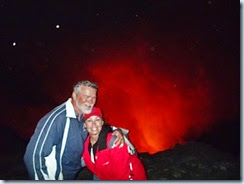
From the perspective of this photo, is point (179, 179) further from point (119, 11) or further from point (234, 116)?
point (119, 11)

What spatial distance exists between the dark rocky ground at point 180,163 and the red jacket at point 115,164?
118mm

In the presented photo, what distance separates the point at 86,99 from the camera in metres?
2.35

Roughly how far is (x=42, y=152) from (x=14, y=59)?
2.56 feet

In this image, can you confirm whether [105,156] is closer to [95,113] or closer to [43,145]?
[95,113]

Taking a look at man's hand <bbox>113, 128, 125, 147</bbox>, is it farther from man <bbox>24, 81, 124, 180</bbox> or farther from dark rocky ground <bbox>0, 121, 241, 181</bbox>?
dark rocky ground <bbox>0, 121, 241, 181</bbox>

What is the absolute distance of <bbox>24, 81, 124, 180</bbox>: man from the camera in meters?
2.28

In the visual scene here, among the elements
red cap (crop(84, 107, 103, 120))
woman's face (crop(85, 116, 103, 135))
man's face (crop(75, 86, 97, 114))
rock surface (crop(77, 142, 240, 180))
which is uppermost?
man's face (crop(75, 86, 97, 114))

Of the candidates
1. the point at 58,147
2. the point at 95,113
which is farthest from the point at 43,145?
the point at 95,113

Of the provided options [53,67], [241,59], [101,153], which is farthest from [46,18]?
[241,59]

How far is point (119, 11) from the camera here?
2525mm

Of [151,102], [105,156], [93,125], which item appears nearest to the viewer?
[105,156]

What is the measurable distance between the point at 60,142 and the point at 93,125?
0.27 meters

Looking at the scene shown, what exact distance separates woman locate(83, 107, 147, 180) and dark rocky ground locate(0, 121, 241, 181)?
0.14 metres

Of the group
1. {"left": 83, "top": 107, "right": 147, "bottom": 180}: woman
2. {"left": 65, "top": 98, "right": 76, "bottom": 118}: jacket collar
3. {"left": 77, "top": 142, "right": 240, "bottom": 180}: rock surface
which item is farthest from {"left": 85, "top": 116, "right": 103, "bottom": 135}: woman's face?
{"left": 77, "top": 142, "right": 240, "bottom": 180}: rock surface
